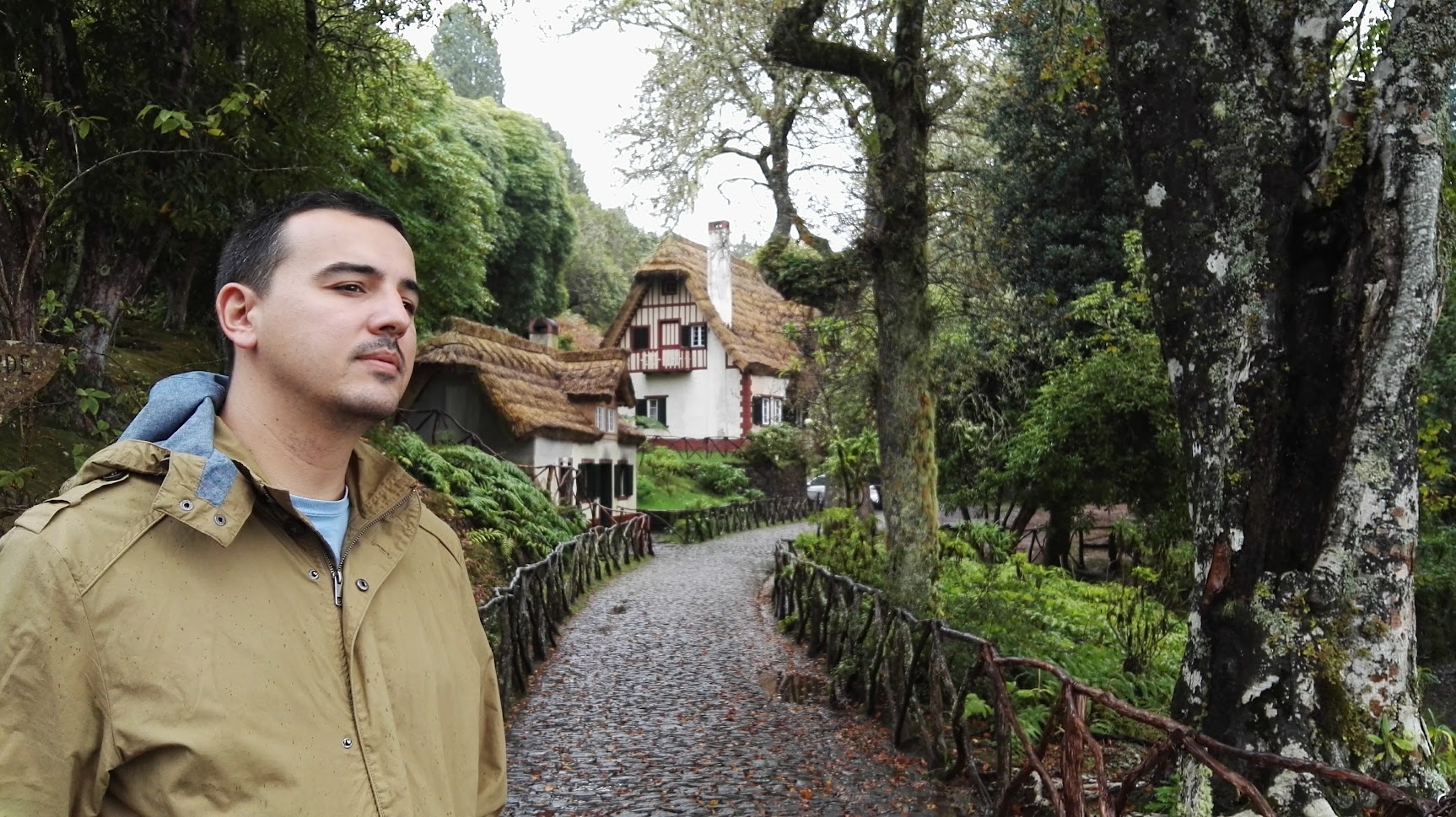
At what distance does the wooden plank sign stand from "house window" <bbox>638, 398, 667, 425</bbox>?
40150 mm

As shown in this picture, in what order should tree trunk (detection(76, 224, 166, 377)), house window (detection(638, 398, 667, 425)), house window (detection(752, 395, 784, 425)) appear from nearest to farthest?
tree trunk (detection(76, 224, 166, 377)) < house window (detection(752, 395, 784, 425)) < house window (detection(638, 398, 667, 425))

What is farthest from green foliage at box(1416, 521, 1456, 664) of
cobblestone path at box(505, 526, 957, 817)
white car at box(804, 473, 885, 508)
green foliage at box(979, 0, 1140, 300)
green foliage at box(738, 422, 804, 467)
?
green foliage at box(738, 422, 804, 467)

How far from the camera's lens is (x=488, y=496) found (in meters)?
19.1

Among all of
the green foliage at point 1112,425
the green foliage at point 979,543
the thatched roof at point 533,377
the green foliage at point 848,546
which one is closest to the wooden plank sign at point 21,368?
the green foliage at point 848,546

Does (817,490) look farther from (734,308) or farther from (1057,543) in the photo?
(1057,543)

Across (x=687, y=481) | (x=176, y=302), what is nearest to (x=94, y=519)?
(x=176, y=302)

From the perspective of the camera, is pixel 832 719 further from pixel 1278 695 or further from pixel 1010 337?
pixel 1010 337

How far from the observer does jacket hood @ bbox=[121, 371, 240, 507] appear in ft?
5.94

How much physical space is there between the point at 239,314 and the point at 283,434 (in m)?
0.24

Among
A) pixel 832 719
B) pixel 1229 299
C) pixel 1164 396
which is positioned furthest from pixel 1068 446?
pixel 1229 299

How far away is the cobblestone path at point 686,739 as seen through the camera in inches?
291

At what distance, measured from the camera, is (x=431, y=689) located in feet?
6.78

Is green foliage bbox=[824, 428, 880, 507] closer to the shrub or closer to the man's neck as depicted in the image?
the shrub

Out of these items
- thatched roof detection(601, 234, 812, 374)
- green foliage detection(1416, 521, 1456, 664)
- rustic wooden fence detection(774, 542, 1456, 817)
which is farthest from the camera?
thatched roof detection(601, 234, 812, 374)
